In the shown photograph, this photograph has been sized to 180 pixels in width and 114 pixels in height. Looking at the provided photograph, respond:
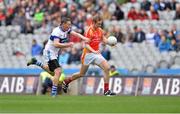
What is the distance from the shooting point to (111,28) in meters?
33.2

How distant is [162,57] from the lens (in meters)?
31.0

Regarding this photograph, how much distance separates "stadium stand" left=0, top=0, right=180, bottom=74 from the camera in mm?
31188

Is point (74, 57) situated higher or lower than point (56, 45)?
higher

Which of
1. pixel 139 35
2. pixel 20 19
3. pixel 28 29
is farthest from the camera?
pixel 20 19

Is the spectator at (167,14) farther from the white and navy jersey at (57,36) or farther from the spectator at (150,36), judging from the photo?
the white and navy jersey at (57,36)

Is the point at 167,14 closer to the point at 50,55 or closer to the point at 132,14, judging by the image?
the point at 132,14

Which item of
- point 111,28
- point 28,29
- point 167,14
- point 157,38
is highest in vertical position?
point 167,14

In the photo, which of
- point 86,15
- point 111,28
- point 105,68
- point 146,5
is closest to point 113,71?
point 111,28

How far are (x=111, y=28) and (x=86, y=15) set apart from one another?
227cm

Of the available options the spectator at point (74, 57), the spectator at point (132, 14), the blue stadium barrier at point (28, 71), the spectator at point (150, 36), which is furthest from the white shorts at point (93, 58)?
the spectator at point (132, 14)

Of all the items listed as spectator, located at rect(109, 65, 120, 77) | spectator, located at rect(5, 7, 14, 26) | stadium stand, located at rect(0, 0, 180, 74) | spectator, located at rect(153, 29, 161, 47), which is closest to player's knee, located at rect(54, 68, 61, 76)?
spectator, located at rect(109, 65, 120, 77)

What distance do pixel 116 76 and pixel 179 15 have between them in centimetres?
534

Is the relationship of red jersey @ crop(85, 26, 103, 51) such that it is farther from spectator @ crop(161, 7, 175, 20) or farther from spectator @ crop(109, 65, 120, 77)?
spectator @ crop(161, 7, 175, 20)

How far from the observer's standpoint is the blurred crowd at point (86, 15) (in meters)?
31.8
